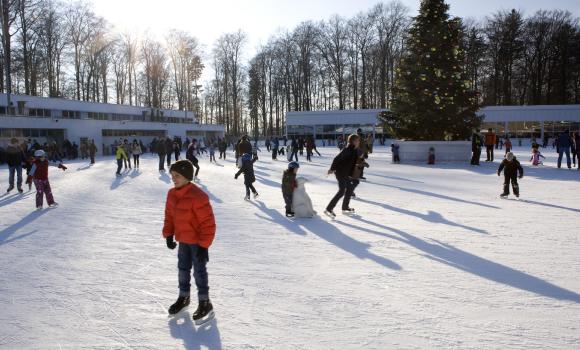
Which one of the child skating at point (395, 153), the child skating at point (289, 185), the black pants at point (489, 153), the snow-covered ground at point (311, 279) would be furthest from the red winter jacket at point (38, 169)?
the black pants at point (489, 153)

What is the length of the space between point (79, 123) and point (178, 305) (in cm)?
3217

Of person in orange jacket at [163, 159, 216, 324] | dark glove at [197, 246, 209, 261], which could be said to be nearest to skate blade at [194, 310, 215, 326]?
person in orange jacket at [163, 159, 216, 324]

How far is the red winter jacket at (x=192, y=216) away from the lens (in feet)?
11.1

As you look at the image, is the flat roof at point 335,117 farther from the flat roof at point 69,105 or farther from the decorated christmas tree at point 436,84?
the decorated christmas tree at point 436,84

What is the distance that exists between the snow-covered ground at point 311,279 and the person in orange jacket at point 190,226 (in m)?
0.17

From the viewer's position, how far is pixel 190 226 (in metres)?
3.42

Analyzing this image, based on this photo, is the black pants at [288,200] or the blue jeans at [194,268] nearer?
the blue jeans at [194,268]

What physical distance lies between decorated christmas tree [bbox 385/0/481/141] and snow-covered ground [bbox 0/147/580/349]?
38.9 feet

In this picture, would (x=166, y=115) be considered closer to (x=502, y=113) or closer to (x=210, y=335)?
(x=502, y=113)

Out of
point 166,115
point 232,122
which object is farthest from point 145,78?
point 232,122

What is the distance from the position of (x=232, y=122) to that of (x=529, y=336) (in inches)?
2324

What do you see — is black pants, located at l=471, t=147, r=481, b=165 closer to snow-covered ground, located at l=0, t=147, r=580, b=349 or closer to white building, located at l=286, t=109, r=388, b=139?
snow-covered ground, located at l=0, t=147, r=580, b=349

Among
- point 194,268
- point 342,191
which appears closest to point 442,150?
point 342,191

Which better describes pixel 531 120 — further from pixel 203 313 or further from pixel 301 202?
pixel 203 313
